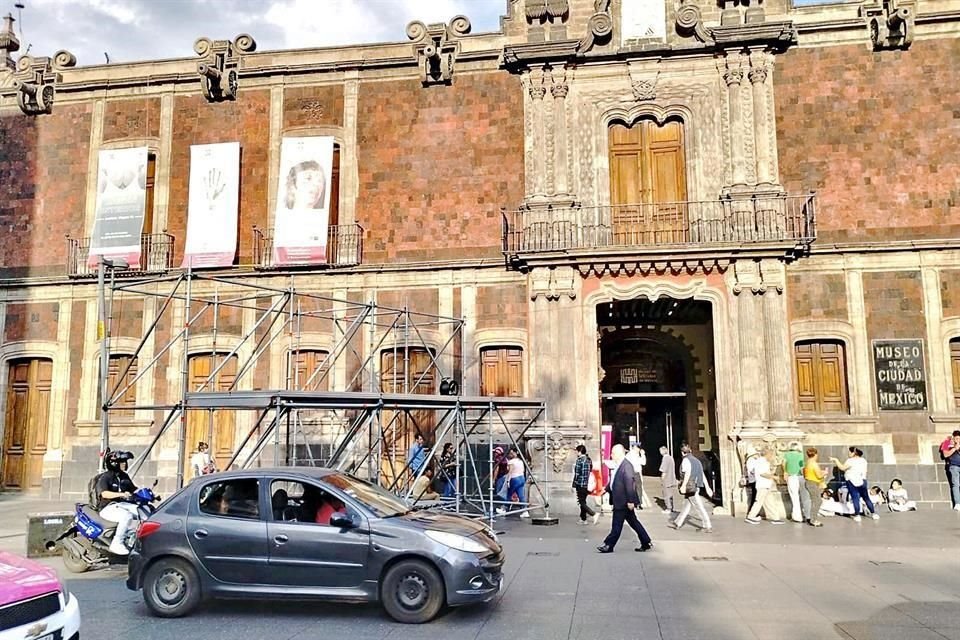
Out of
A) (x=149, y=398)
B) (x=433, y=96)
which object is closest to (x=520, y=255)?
(x=433, y=96)

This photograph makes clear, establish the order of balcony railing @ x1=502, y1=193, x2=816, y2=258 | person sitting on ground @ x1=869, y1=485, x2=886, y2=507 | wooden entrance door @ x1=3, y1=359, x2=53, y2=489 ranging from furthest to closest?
wooden entrance door @ x1=3, y1=359, x2=53, y2=489, balcony railing @ x1=502, y1=193, x2=816, y2=258, person sitting on ground @ x1=869, y1=485, x2=886, y2=507

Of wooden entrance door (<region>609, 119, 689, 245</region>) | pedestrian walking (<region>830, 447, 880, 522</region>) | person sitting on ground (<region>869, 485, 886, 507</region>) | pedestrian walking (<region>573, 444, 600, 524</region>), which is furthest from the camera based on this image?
wooden entrance door (<region>609, 119, 689, 245</region>)

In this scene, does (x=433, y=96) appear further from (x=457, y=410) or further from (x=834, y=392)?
(x=834, y=392)

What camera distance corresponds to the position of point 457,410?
13383mm

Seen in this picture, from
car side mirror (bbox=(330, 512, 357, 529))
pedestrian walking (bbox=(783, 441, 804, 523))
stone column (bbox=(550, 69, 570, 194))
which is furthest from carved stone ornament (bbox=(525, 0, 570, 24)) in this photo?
car side mirror (bbox=(330, 512, 357, 529))

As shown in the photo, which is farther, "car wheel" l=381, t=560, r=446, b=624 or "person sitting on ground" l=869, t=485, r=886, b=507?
"person sitting on ground" l=869, t=485, r=886, b=507

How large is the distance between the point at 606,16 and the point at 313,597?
15937 millimetres

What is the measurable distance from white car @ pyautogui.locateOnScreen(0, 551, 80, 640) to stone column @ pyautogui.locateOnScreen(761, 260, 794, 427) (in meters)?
14.7

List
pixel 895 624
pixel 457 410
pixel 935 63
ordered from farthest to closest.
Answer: pixel 935 63 < pixel 457 410 < pixel 895 624

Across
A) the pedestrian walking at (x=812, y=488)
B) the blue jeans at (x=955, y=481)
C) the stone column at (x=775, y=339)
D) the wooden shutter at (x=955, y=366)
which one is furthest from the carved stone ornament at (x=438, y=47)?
the blue jeans at (x=955, y=481)

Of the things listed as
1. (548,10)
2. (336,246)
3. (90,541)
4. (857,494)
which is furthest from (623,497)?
(548,10)

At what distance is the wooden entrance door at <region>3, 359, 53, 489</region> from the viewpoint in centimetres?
2039

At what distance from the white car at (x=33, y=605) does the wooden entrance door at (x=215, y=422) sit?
13.8m

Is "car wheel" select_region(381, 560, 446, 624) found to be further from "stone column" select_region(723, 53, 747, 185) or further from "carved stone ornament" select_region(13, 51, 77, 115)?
"carved stone ornament" select_region(13, 51, 77, 115)
